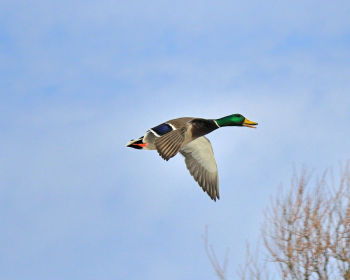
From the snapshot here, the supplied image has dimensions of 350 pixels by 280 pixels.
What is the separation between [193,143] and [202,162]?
22.8 inches

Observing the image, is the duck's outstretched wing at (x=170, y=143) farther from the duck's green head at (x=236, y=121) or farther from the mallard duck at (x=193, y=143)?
the duck's green head at (x=236, y=121)

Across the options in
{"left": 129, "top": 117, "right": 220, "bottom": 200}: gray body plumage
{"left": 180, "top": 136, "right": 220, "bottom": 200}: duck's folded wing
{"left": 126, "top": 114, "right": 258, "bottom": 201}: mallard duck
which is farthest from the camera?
{"left": 180, "top": 136, "right": 220, "bottom": 200}: duck's folded wing

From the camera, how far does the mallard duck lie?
49.1 ft

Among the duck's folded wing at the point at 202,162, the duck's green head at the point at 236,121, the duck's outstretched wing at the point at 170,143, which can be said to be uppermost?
the duck's green head at the point at 236,121

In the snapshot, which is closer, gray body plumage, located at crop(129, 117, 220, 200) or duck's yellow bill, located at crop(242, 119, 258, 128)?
gray body plumage, located at crop(129, 117, 220, 200)

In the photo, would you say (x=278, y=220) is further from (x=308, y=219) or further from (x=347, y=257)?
(x=347, y=257)

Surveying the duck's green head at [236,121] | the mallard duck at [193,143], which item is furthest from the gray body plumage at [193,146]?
the duck's green head at [236,121]

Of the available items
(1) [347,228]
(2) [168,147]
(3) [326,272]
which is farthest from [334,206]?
(2) [168,147]

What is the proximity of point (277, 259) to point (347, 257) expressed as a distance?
134 cm

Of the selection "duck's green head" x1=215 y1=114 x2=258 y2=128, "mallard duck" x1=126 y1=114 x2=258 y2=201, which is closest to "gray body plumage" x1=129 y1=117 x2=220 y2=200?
"mallard duck" x1=126 y1=114 x2=258 y2=201

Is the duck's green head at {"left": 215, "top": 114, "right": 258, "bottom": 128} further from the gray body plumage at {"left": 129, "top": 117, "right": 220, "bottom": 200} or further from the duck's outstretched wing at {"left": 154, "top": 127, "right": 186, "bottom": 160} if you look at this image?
the duck's outstretched wing at {"left": 154, "top": 127, "right": 186, "bottom": 160}

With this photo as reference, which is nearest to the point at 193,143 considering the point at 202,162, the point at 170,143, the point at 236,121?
the point at 202,162

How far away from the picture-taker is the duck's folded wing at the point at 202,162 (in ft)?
61.2

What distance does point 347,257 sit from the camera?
13.9 m
